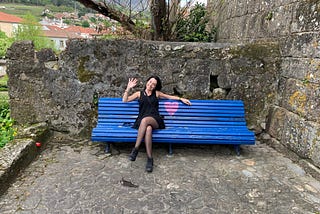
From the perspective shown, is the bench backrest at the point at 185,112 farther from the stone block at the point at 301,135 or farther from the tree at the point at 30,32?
the tree at the point at 30,32

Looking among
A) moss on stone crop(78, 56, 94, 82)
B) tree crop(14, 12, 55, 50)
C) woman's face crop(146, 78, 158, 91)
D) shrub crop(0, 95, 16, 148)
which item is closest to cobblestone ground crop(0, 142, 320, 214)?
shrub crop(0, 95, 16, 148)

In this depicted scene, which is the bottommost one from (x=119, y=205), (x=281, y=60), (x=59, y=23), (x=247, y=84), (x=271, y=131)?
(x=119, y=205)

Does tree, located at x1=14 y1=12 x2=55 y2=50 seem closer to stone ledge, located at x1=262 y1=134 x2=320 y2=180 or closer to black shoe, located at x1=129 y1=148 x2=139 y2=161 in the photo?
black shoe, located at x1=129 y1=148 x2=139 y2=161

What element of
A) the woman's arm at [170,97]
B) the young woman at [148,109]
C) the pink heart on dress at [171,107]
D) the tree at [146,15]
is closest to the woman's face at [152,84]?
the young woman at [148,109]

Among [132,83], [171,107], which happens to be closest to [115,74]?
[132,83]

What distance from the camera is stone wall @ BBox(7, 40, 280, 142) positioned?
12.8ft

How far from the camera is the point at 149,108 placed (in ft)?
11.8

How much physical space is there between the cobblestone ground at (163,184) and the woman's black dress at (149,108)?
0.42m

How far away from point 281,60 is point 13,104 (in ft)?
13.4

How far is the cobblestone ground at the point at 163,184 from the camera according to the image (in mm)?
2418

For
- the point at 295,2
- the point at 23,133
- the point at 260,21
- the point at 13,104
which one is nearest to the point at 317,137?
the point at 295,2

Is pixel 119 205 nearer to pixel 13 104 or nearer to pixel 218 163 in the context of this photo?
pixel 218 163

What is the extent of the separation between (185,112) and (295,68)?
1.59 metres

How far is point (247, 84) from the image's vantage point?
13.3 feet
